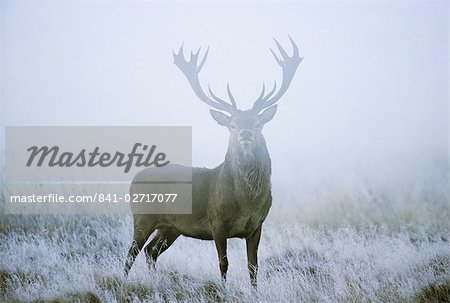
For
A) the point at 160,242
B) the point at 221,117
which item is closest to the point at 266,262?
the point at 160,242

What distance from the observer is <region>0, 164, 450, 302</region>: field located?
488cm

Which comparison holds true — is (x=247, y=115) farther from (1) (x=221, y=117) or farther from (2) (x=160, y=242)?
(2) (x=160, y=242)

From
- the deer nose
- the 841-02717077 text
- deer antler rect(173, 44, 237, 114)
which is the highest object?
deer antler rect(173, 44, 237, 114)

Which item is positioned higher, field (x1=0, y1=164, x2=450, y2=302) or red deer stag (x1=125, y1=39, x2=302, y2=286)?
red deer stag (x1=125, y1=39, x2=302, y2=286)

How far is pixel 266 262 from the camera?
6.37 m

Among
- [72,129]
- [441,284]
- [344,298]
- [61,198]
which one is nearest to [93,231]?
[61,198]

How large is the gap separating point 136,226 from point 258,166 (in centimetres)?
156

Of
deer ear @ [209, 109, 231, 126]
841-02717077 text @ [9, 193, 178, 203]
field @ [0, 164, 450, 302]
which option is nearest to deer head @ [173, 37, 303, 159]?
deer ear @ [209, 109, 231, 126]

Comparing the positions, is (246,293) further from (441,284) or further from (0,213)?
(0,213)

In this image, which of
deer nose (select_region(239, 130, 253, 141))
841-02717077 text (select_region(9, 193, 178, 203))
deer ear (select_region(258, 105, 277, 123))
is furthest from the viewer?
841-02717077 text (select_region(9, 193, 178, 203))

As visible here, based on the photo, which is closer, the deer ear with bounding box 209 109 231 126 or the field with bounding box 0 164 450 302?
the field with bounding box 0 164 450 302

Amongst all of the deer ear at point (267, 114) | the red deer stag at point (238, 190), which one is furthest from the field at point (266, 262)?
the deer ear at point (267, 114)

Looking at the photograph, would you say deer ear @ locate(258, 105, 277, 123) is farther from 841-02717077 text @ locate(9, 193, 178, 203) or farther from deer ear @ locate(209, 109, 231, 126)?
841-02717077 text @ locate(9, 193, 178, 203)

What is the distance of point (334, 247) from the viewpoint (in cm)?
685
